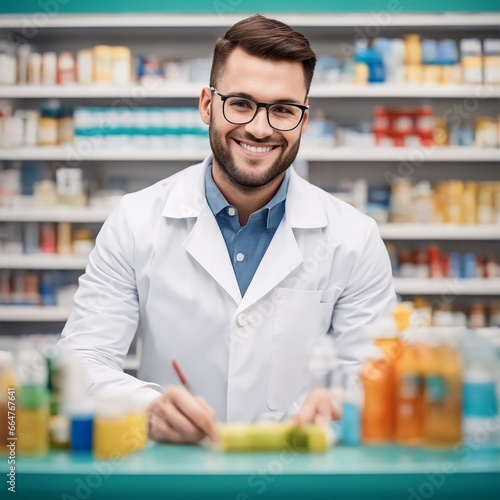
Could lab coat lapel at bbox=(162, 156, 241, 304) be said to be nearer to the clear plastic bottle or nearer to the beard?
the beard

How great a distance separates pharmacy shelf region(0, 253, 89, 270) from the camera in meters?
3.88

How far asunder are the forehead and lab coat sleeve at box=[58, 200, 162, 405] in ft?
1.76

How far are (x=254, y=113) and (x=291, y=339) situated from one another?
Answer: 0.62m

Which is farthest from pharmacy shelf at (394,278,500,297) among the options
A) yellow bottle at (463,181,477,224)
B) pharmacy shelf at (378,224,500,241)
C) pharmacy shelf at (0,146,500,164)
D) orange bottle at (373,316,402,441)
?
orange bottle at (373,316,402,441)

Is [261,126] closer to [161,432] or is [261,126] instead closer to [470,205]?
[161,432]

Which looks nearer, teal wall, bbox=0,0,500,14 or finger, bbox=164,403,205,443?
finger, bbox=164,403,205,443

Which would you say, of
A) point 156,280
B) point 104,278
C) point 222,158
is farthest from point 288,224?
point 104,278

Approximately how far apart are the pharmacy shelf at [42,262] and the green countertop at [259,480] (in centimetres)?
288

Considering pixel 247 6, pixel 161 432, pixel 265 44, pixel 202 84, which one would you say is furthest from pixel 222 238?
pixel 247 6

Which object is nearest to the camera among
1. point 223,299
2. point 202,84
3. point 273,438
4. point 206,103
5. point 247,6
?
point 273,438

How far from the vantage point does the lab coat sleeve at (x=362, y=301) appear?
184 cm

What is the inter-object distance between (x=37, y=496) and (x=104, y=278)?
0.88 m

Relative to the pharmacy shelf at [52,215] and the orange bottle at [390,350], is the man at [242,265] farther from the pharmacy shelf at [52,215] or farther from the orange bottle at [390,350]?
the pharmacy shelf at [52,215]

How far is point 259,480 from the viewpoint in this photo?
3.43 ft
